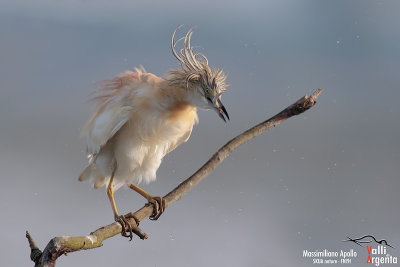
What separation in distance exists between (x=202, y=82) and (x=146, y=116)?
16.5 inches

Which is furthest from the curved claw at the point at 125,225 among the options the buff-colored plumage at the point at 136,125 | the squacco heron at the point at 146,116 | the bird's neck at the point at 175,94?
the bird's neck at the point at 175,94

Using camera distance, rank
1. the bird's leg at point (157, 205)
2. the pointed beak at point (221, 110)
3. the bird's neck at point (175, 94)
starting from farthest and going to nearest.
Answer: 1. the bird's leg at point (157, 205)
2. the bird's neck at point (175, 94)
3. the pointed beak at point (221, 110)

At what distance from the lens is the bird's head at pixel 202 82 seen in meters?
3.37

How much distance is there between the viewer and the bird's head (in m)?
3.37

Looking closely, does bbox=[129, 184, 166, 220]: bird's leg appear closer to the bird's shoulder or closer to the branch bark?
the branch bark

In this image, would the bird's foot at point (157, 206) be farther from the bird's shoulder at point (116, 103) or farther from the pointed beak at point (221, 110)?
the pointed beak at point (221, 110)

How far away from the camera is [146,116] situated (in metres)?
3.49

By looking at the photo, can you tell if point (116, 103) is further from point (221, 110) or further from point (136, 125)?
point (221, 110)

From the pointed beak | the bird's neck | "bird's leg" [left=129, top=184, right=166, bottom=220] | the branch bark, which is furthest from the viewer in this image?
"bird's leg" [left=129, top=184, right=166, bottom=220]

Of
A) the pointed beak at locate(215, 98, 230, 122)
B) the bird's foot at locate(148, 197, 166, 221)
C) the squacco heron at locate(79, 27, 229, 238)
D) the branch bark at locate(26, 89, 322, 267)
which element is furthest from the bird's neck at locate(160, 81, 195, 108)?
the bird's foot at locate(148, 197, 166, 221)

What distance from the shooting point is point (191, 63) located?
11.5 feet

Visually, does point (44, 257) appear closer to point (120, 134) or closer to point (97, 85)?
point (120, 134)

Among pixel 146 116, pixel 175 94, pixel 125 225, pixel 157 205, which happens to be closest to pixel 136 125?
pixel 146 116

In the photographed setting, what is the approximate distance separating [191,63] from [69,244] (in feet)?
4.92
